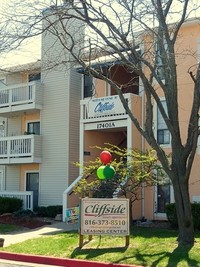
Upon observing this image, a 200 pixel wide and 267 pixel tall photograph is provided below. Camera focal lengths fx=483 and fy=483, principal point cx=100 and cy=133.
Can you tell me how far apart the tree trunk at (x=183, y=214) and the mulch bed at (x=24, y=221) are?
28.2 feet

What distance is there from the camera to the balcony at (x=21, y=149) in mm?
25891

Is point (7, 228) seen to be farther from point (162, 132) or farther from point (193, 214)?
point (162, 132)

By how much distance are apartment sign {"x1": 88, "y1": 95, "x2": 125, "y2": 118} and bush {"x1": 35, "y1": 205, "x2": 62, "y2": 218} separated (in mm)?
4971

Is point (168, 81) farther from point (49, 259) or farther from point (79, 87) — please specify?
point (79, 87)

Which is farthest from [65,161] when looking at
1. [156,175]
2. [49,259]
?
[49,259]

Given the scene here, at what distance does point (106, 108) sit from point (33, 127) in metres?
6.89

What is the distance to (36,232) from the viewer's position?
18.7 metres

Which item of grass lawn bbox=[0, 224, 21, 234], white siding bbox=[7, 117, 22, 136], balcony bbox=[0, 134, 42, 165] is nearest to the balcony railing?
balcony bbox=[0, 134, 42, 165]

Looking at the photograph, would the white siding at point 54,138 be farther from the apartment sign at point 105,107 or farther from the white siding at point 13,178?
the apartment sign at point 105,107

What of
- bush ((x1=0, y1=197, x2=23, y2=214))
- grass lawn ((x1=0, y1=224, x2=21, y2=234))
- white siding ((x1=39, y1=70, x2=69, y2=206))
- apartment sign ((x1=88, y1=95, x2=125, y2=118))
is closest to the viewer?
grass lawn ((x1=0, y1=224, x2=21, y2=234))

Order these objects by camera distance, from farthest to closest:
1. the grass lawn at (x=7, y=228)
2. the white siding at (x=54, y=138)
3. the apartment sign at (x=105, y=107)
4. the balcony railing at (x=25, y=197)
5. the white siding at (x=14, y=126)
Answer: the white siding at (x=14, y=126) < the white siding at (x=54, y=138) < the balcony railing at (x=25, y=197) < the apartment sign at (x=105, y=107) < the grass lawn at (x=7, y=228)

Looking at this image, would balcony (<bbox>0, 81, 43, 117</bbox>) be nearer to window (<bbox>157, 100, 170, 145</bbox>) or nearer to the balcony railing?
the balcony railing

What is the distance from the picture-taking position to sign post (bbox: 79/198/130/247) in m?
13.9

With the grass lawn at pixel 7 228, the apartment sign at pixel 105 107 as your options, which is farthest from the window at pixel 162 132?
the grass lawn at pixel 7 228
